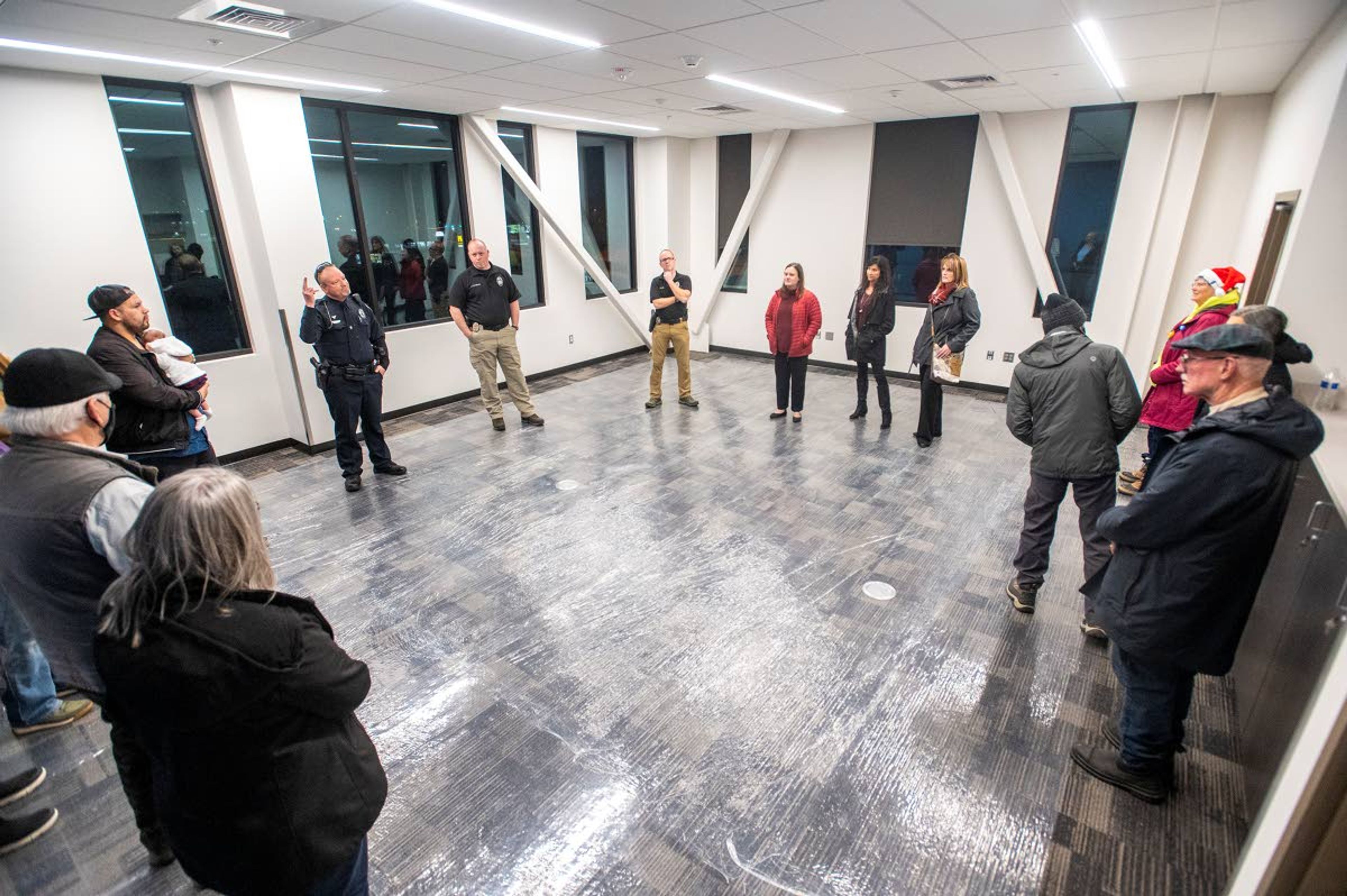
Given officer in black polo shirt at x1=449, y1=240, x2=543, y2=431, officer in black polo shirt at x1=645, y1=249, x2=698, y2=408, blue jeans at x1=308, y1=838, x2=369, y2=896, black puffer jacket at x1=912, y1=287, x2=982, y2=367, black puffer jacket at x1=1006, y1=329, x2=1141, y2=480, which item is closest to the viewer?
blue jeans at x1=308, y1=838, x2=369, y2=896

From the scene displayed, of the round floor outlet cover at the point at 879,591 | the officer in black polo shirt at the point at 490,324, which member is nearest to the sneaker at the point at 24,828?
the round floor outlet cover at the point at 879,591

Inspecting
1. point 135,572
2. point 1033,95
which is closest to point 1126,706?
point 135,572

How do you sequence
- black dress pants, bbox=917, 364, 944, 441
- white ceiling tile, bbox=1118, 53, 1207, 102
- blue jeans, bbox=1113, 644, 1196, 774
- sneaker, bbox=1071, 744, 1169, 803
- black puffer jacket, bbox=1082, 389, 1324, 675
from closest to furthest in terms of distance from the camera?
black puffer jacket, bbox=1082, 389, 1324, 675
blue jeans, bbox=1113, 644, 1196, 774
sneaker, bbox=1071, 744, 1169, 803
white ceiling tile, bbox=1118, 53, 1207, 102
black dress pants, bbox=917, 364, 944, 441

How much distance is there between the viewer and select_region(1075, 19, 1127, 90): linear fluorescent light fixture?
3.24 m

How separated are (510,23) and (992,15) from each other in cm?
233

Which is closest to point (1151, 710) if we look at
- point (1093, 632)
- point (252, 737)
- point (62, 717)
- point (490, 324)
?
point (1093, 632)

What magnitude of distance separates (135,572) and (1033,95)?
6.23 meters

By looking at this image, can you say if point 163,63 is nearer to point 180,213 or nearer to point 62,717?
point 180,213

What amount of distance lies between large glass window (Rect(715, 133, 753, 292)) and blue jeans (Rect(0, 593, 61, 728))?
23.8 ft

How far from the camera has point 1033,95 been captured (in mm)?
5043

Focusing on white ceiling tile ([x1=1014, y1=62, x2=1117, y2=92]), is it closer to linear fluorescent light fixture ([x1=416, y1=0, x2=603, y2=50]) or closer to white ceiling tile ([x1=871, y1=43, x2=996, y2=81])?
white ceiling tile ([x1=871, y1=43, x2=996, y2=81])

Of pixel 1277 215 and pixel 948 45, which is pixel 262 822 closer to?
pixel 948 45

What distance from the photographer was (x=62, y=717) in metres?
2.43

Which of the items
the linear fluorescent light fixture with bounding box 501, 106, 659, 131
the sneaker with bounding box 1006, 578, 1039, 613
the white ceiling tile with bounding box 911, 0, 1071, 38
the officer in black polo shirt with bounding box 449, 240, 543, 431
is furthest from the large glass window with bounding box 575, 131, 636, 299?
the sneaker with bounding box 1006, 578, 1039, 613
